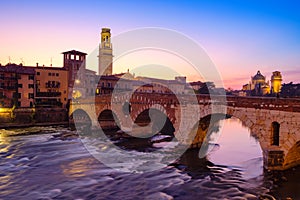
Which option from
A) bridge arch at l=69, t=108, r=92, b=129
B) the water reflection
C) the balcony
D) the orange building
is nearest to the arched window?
the water reflection

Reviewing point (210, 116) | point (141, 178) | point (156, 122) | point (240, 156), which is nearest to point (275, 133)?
point (240, 156)

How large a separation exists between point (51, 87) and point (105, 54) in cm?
2921

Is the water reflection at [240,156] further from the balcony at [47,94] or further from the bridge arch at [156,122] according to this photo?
the balcony at [47,94]

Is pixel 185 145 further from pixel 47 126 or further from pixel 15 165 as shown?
pixel 47 126

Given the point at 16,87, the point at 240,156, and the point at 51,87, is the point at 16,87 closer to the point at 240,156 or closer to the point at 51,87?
the point at 51,87

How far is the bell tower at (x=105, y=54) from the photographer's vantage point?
8212 centimetres

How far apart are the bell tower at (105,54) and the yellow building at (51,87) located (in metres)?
24.8

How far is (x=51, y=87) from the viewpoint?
187 ft

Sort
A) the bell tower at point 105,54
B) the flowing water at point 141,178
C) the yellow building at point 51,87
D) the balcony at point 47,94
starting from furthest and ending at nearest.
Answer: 1. the bell tower at point 105,54
2. the yellow building at point 51,87
3. the balcony at point 47,94
4. the flowing water at point 141,178

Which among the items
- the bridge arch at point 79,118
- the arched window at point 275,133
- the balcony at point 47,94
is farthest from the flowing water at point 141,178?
the balcony at point 47,94

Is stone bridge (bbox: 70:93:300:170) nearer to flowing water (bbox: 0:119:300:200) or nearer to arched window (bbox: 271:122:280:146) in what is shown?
arched window (bbox: 271:122:280:146)

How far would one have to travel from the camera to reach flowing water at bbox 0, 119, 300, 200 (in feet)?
54.4

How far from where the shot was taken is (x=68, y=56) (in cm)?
6244

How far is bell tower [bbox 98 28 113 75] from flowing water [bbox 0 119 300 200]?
187ft
